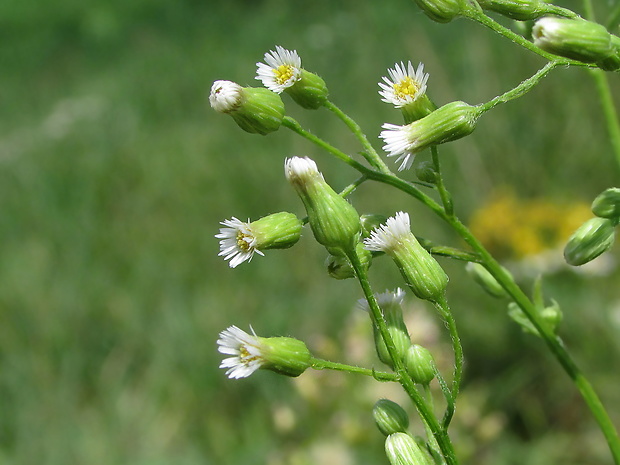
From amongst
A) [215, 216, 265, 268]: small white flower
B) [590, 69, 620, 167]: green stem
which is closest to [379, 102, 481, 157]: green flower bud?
[215, 216, 265, 268]: small white flower

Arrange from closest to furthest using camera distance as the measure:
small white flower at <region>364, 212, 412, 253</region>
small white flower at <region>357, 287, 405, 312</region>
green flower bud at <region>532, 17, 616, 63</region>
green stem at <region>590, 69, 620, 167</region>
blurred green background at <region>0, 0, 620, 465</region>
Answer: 1. green flower bud at <region>532, 17, 616, 63</region>
2. small white flower at <region>364, 212, 412, 253</region>
3. small white flower at <region>357, 287, 405, 312</region>
4. green stem at <region>590, 69, 620, 167</region>
5. blurred green background at <region>0, 0, 620, 465</region>

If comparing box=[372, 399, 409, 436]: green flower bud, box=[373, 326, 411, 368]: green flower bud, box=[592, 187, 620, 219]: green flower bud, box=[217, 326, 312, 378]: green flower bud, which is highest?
box=[592, 187, 620, 219]: green flower bud

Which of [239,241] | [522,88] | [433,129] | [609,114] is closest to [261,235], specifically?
[239,241]

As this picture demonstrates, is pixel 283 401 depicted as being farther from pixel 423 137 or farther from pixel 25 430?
pixel 423 137

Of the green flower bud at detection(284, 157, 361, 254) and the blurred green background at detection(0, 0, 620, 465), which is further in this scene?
the blurred green background at detection(0, 0, 620, 465)

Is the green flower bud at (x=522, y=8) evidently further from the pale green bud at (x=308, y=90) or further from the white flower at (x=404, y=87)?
the pale green bud at (x=308, y=90)

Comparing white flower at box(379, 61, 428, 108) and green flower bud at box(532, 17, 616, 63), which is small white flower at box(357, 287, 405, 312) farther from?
green flower bud at box(532, 17, 616, 63)

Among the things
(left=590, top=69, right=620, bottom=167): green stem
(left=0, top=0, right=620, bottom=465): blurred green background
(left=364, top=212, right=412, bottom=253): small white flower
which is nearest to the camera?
(left=364, top=212, right=412, bottom=253): small white flower

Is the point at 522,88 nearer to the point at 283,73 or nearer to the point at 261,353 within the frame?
the point at 283,73
